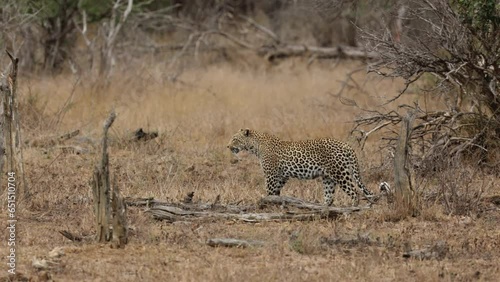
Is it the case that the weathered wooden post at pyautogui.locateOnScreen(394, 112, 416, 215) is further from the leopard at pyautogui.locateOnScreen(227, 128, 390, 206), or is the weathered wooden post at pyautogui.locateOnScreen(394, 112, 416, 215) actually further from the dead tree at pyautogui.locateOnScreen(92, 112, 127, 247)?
the dead tree at pyautogui.locateOnScreen(92, 112, 127, 247)

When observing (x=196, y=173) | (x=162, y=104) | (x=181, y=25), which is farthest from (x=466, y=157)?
(x=181, y=25)

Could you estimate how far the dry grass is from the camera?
318 inches

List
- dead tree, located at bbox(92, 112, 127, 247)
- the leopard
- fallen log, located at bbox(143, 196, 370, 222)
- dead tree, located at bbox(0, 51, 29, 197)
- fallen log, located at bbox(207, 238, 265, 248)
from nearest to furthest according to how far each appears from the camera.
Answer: dead tree, located at bbox(92, 112, 127, 247), fallen log, located at bbox(207, 238, 265, 248), fallen log, located at bbox(143, 196, 370, 222), dead tree, located at bbox(0, 51, 29, 197), the leopard

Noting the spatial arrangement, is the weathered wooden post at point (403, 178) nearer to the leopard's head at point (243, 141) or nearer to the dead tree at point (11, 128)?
the leopard's head at point (243, 141)

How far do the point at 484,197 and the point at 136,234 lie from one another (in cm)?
383

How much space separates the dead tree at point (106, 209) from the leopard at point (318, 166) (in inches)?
125

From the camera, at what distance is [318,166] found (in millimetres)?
11492

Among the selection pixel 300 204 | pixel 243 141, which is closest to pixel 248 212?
pixel 300 204

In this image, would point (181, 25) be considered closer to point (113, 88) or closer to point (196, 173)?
point (113, 88)

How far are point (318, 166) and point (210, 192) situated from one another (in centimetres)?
123

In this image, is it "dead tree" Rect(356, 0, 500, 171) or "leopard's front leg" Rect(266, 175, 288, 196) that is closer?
"leopard's front leg" Rect(266, 175, 288, 196)

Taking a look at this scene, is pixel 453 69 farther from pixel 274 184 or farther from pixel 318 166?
pixel 274 184

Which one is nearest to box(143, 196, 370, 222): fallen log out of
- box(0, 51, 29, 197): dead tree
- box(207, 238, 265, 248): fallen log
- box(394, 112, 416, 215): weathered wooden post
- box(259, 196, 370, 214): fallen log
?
box(259, 196, 370, 214): fallen log

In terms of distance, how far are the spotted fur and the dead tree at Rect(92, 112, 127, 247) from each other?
3.17 meters
